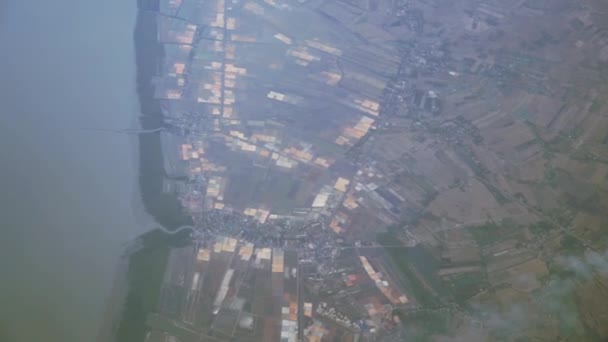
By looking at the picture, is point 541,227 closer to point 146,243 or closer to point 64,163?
point 146,243

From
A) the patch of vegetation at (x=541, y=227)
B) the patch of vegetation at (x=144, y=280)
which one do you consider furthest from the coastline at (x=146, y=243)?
the patch of vegetation at (x=541, y=227)

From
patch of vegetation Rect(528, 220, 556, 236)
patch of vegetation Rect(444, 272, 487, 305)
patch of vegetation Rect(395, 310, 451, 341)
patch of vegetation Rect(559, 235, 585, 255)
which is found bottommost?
patch of vegetation Rect(395, 310, 451, 341)

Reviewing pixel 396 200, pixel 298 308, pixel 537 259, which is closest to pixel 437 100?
pixel 396 200

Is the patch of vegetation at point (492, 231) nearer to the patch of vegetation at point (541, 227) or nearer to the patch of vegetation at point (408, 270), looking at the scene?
the patch of vegetation at point (541, 227)

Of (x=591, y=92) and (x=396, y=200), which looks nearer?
(x=396, y=200)

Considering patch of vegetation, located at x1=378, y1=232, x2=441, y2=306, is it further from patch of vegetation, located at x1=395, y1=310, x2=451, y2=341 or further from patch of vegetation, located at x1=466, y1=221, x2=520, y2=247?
patch of vegetation, located at x1=466, y1=221, x2=520, y2=247

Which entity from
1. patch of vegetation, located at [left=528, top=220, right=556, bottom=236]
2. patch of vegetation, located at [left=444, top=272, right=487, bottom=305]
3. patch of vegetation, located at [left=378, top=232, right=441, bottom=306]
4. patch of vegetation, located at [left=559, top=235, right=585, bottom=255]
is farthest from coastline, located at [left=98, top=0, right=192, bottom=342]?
patch of vegetation, located at [left=559, top=235, right=585, bottom=255]

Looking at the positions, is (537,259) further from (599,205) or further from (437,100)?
(437,100)

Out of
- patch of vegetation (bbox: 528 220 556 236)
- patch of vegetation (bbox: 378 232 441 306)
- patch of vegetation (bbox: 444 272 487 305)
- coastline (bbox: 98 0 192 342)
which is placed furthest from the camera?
Result: patch of vegetation (bbox: 528 220 556 236)
